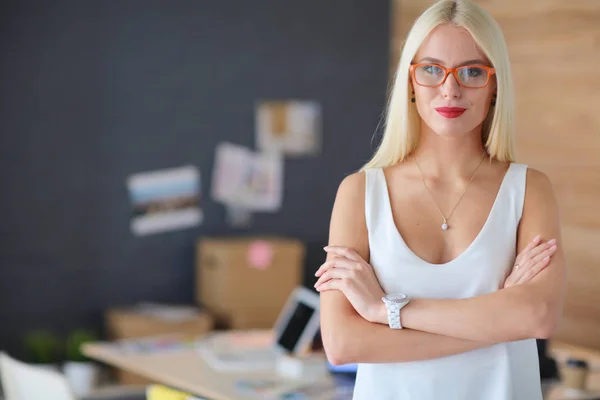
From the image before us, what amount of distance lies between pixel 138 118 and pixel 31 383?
2493 mm

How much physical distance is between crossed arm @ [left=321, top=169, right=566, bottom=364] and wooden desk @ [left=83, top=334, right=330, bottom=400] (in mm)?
1235

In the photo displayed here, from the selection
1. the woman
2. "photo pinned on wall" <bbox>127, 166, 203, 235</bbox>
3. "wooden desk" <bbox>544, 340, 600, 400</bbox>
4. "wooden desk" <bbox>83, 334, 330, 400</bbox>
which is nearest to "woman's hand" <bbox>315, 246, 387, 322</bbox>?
the woman

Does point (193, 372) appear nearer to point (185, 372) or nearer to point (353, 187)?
point (185, 372)

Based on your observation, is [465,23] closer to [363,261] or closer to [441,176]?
[441,176]

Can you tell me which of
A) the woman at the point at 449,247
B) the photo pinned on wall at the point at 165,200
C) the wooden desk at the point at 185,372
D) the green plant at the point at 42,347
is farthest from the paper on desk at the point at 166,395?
the photo pinned on wall at the point at 165,200

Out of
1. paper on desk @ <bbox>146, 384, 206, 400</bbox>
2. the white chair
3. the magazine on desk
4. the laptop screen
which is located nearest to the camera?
paper on desk @ <bbox>146, 384, 206, 400</bbox>

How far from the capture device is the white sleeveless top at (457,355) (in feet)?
5.82

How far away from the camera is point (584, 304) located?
448 cm

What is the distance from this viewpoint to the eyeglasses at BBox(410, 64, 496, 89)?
175 centimetres

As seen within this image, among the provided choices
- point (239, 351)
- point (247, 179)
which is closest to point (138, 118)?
point (247, 179)

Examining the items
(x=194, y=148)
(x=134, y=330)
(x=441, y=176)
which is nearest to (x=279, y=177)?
(x=194, y=148)

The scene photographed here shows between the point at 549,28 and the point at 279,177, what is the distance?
1.82 meters

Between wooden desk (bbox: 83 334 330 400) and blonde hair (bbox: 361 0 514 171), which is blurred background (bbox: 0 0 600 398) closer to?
wooden desk (bbox: 83 334 330 400)

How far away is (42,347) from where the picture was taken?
15.4 ft
